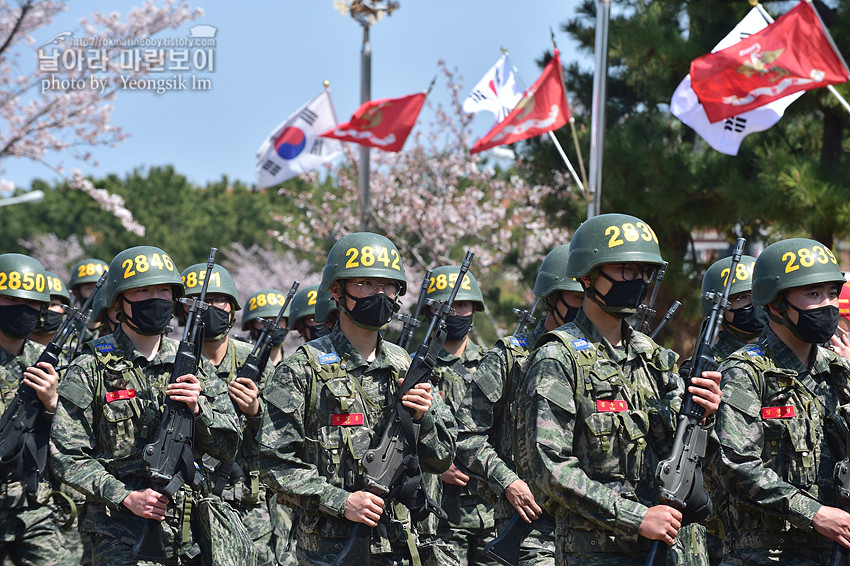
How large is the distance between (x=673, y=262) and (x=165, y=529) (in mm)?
11452

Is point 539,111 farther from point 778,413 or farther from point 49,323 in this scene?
point 778,413

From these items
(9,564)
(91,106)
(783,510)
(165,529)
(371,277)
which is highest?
(91,106)

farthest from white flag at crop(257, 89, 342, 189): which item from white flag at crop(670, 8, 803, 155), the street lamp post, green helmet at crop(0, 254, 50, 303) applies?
green helmet at crop(0, 254, 50, 303)

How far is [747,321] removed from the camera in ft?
26.2

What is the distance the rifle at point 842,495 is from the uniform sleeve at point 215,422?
3.46 m

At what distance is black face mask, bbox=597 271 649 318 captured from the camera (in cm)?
540

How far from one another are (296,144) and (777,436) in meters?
15.7

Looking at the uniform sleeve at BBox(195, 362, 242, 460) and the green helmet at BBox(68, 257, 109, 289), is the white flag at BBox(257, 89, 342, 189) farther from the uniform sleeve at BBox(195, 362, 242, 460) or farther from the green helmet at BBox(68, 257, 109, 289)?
the uniform sleeve at BBox(195, 362, 242, 460)

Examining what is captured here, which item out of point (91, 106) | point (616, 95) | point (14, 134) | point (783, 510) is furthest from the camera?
point (91, 106)

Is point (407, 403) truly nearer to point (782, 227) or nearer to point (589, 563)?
point (589, 563)

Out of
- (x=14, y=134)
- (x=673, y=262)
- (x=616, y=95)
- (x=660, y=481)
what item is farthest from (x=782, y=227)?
(x=14, y=134)

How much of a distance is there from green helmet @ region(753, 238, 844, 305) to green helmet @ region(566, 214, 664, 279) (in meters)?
0.88

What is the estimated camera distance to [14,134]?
2236cm

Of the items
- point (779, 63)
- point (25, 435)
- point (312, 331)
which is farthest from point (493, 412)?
point (779, 63)
